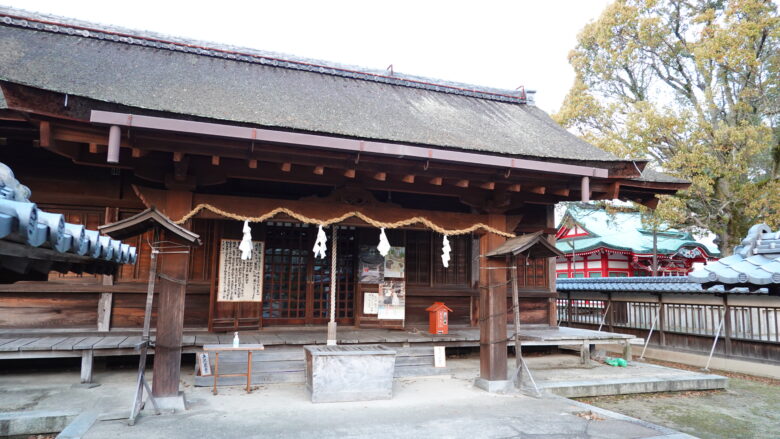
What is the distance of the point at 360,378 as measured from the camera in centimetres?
664

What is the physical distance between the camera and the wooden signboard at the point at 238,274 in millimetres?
8727

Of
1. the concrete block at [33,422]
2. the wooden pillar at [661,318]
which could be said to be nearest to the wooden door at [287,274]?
the concrete block at [33,422]

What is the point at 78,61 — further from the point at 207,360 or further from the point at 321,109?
the point at 207,360

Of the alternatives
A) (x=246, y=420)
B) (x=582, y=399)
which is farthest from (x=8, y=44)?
(x=582, y=399)

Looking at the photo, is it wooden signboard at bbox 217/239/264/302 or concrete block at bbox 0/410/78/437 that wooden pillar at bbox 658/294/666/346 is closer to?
wooden signboard at bbox 217/239/264/302

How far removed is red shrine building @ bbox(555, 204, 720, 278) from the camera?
22.1m

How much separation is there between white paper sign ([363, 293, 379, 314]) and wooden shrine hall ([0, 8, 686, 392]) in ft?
0.09

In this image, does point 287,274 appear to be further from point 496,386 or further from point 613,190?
point 613,190

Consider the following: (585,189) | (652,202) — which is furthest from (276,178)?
(652,202)

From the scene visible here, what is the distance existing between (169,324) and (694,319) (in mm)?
12246

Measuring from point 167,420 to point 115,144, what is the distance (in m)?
3.15

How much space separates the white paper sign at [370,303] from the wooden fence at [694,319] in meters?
8.16

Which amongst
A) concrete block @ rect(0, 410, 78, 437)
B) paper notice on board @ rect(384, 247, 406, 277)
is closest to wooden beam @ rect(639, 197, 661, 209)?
paper notice on board @ rect(384, 247, 406, 277)

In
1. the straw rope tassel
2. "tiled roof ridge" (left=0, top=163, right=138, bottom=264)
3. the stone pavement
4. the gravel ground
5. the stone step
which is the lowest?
the gravel ground
